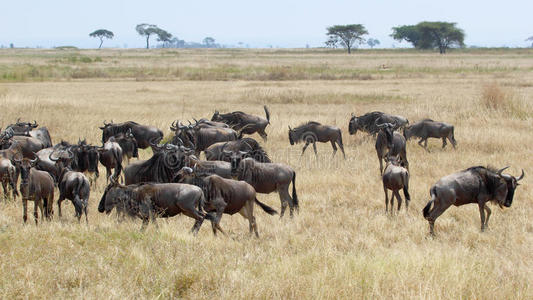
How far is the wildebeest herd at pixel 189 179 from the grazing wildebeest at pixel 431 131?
3.11 metres

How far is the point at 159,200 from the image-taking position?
7.45 meters

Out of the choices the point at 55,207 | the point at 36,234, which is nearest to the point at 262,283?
the point at 36,234

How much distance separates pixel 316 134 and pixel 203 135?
10.9 ft

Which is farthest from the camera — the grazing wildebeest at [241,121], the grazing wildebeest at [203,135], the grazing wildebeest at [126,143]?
the grazing wildebeest at [241,121]

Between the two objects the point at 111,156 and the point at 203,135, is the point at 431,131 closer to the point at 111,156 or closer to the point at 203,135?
the point at 203,135

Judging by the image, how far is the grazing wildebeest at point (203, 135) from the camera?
12.5 metres

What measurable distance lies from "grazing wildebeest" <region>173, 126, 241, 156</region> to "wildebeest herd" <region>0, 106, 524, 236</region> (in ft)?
0.08

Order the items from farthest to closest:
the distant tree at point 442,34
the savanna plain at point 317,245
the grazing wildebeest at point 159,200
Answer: the distant tree at point 442,34 → the grazing wildebeest at point 159,200 → the savanna plain at point 317,245

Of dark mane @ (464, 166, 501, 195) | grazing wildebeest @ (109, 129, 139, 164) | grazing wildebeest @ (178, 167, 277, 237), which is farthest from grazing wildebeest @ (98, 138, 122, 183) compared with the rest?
dark mane @ (464, 166, 501, 195)

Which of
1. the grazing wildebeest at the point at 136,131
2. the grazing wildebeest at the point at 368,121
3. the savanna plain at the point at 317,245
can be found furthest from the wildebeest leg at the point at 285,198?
the grazing wildebeest at the point at 368,121

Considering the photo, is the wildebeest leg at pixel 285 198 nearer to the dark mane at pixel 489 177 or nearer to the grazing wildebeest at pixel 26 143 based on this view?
the dark mane at pixel 489 177

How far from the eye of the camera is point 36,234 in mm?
6613

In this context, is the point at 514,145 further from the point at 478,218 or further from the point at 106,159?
the point at 106,159

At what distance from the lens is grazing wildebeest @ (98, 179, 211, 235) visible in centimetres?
736
